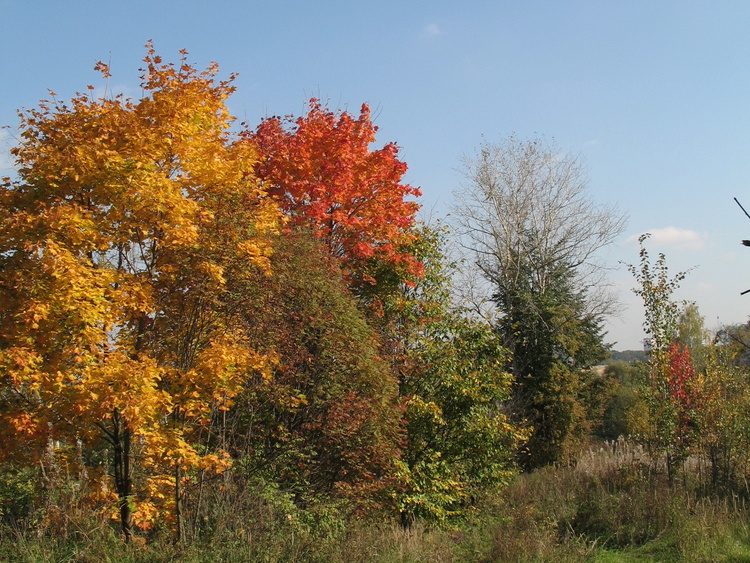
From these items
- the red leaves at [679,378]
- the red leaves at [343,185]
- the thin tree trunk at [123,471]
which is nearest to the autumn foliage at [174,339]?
the thin tree trunk at [123,471]

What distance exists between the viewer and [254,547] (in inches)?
277

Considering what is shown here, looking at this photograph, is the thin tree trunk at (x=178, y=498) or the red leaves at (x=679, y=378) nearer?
the thin tree trunk at (x=178, y=498)

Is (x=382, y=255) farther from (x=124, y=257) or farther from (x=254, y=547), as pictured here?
(x=254, y=547)

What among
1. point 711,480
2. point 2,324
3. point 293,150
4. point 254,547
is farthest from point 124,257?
point 711,480

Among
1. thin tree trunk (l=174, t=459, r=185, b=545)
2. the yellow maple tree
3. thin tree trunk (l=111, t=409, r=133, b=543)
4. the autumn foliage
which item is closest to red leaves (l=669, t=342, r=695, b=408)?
the autumn foliage

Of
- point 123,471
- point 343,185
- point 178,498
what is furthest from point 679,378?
point 123,471

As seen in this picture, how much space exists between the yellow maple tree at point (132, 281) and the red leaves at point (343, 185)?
486cm

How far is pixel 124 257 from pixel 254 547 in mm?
4004

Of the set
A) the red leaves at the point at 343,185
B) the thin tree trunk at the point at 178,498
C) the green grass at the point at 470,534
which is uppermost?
the red leaves at the point at 343,185

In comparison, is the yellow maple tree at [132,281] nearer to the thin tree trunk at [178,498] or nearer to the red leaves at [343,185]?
the thin tree trunk at [178,498]

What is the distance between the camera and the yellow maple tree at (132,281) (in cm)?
689

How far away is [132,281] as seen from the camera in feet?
25.5

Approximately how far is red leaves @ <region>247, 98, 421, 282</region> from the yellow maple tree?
192 inches

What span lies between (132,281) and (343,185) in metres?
7.51
